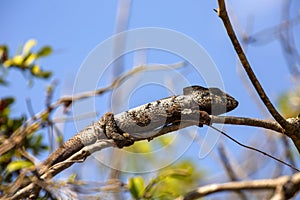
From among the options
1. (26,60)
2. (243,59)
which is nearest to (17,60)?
(26,60)

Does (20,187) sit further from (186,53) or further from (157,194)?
(186,53)

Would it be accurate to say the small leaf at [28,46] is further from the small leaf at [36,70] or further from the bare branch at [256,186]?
the bare branch at [256,186]

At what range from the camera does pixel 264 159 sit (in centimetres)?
352

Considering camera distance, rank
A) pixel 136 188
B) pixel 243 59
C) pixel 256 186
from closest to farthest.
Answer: pixel 243 59 < pixel 136 188 < pixel 256 186

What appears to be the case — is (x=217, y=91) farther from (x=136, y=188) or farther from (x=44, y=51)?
(x=44, y=51)

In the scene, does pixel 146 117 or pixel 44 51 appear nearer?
pixel 146 117

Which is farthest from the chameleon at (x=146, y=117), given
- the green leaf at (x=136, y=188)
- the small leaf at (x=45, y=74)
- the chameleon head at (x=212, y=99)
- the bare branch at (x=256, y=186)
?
the small leaf at (x=45, y=74)

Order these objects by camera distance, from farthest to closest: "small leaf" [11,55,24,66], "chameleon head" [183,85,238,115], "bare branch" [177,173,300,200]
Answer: "small leaf" [11,55,24,66] < "chameleon head" [183,85,238,115] < "bare branch" [177,173,300,200]

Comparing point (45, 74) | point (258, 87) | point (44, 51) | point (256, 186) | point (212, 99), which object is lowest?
point (256, 186)

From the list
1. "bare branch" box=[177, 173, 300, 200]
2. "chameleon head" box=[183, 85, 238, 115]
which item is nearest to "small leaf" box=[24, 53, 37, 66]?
"chameleon head" box=[183, 85, 238, 115]

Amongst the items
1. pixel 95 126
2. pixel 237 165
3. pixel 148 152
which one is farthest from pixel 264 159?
pixel 95 126

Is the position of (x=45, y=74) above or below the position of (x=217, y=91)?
above

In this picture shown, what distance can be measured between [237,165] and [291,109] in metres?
0.56

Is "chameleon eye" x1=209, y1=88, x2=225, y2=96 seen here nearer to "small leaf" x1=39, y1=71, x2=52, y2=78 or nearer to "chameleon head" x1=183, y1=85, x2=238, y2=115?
"chameleon head" x1=183, y1=85, x2=238, y2=115
